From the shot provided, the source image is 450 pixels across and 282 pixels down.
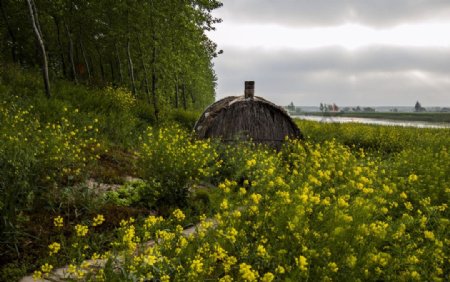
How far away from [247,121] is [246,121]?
4cm

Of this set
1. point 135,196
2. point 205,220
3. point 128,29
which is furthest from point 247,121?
point 128,29

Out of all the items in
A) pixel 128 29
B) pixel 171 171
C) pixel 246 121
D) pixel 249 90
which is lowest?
pixel 171 171

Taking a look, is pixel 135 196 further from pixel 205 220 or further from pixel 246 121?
pixel 246 121

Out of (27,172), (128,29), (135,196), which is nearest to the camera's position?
(27,172)

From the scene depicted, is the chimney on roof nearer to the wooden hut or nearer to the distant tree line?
the wooden hut

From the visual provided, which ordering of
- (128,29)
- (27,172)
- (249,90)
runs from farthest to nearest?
(128,29), (249,90), (27,172)

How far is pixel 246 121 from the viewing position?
1189cm

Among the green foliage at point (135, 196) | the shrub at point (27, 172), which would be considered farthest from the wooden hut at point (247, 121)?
the shrub at point (27, 172)

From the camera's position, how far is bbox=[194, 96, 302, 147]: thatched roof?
36.4ft

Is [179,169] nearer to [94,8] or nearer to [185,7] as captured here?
[185,7]

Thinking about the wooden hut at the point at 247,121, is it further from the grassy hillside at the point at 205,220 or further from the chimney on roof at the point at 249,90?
the grassy hillside at the point at 205,220

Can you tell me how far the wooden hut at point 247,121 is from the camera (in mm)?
11102

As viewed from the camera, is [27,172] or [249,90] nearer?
[27,172]

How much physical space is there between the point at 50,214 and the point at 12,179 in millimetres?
762
